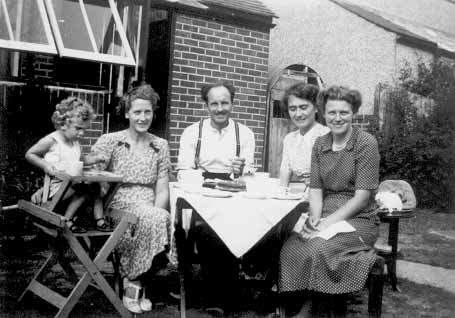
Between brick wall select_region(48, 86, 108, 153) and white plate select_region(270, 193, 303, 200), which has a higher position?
brick wall select_region(48, 86, 108, 153)

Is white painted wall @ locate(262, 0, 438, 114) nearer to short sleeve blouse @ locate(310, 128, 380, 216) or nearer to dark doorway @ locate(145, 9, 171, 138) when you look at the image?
dark doorway @ locate(145, 9, 171, 138)

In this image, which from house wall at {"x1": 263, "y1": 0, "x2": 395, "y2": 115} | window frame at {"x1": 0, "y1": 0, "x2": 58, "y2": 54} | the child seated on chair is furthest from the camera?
house wall at {"x1": 263, "y1": 0, "x2": 395, "y2": 115}

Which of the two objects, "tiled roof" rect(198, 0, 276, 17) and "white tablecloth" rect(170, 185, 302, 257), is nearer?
"white tablecloth" rect(170, 185, 302, 257)

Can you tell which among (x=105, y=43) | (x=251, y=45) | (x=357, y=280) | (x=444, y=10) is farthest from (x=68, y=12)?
(x=444, y=10)

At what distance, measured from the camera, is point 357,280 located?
3.34 metres

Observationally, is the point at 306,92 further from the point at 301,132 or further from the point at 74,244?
the point at 74,244

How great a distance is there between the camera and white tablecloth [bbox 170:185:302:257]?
3.40m

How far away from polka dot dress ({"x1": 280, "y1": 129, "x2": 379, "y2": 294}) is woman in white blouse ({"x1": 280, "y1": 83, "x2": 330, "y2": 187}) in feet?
1.62

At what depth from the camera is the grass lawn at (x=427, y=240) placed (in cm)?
Result: 639

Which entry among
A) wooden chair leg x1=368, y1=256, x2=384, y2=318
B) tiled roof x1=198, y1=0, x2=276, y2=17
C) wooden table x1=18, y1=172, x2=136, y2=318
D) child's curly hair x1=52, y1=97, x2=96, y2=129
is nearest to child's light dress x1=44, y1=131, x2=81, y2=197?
child's curly hair x1=52, y1=97, x2=96, y2=129

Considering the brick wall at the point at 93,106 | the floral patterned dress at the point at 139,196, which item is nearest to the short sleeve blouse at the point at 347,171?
→ the floral patterned dress at the point at 139,196

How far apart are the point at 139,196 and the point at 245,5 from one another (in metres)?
4.84

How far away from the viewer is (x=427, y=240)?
770cm

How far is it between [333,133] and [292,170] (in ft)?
2.30
